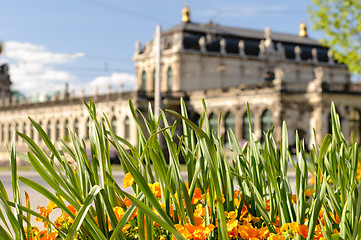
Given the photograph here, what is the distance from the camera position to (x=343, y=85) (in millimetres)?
49250

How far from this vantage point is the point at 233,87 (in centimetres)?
5166

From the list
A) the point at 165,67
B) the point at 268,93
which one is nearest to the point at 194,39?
the point at 165,67

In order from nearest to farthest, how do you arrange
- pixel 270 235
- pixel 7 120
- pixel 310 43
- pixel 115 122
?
pixel 270 235 < pixel 115 122 < pixel 310 43 < pixel 7 120

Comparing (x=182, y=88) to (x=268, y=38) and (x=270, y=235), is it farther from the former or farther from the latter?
(x=270, y=235)

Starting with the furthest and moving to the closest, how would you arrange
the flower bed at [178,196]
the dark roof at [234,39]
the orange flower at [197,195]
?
the dark roof at [234,39]
the orange flower at [197,195]
the flower bed at [178,196]

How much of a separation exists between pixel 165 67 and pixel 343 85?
2001 cm

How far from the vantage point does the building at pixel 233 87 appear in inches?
1868

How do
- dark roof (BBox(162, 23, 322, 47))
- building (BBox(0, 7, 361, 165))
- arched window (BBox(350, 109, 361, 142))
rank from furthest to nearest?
dark roof (BBox(162, 23, 322, 47)) → arched window (BBox(350, 109, 361, 142)) → building (BBox(0, 7, 361, 165))

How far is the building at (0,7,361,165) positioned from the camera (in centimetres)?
4744

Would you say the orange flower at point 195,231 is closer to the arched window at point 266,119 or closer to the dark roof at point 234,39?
the arched window at point 266,119

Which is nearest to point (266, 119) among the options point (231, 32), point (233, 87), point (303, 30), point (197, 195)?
point (233, 87)

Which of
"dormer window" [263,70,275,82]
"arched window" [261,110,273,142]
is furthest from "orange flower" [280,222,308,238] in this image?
"dormer window" [263,70,275,82]

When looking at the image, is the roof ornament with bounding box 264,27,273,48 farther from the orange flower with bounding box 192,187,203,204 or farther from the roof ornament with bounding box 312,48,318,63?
the orange flower with bounding box 192,187,203,204

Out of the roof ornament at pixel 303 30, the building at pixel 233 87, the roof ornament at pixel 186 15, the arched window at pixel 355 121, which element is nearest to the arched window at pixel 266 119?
the building at pixel 233 87
